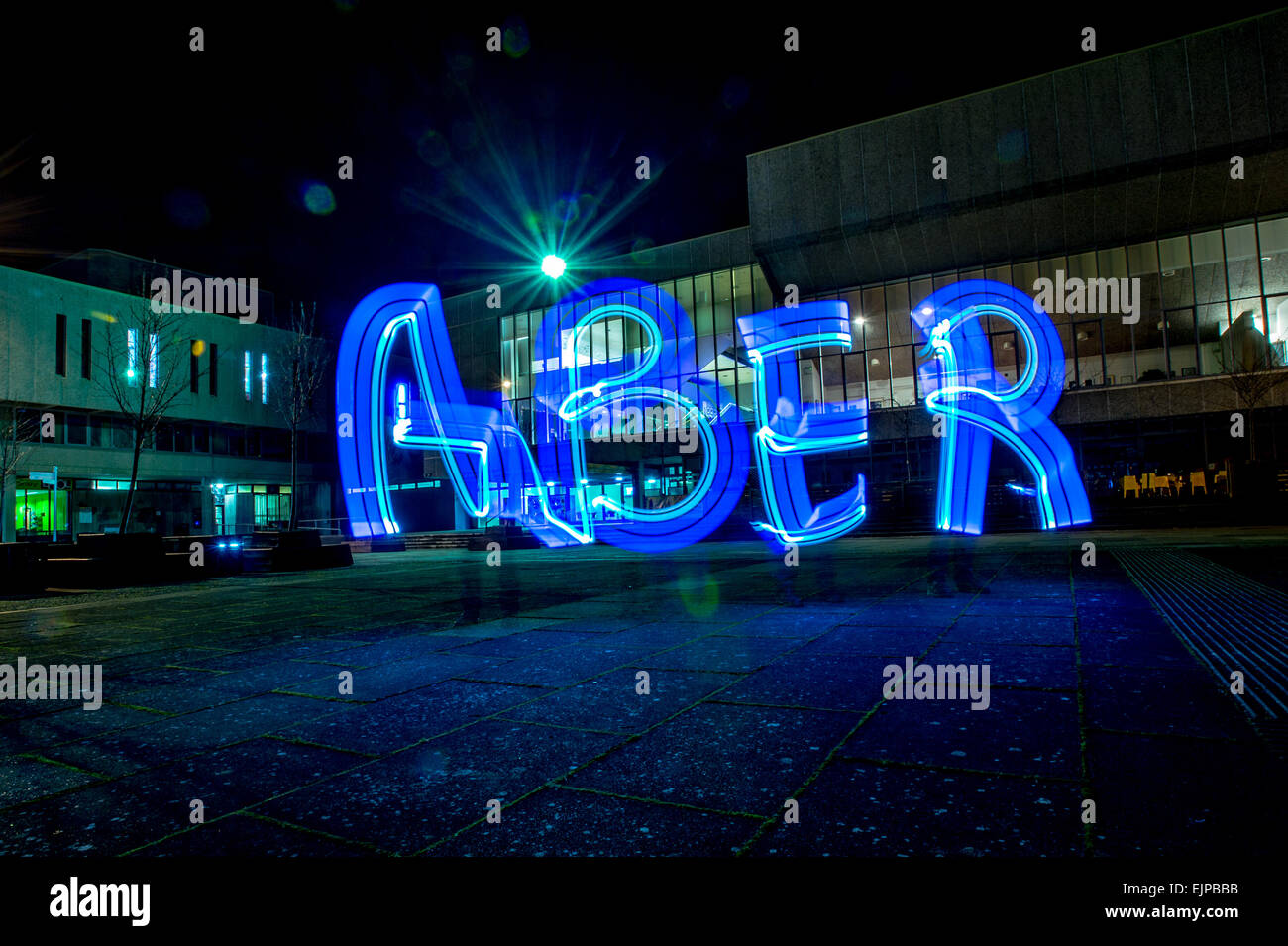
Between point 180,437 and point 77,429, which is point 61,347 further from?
point 180,437

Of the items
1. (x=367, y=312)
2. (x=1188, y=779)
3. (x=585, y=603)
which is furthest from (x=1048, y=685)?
(x=367, y=312)

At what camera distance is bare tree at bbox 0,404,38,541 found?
101ft

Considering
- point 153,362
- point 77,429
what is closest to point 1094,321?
point 153,362

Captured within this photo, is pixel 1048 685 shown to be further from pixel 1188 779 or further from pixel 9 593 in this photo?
pixel 9 593

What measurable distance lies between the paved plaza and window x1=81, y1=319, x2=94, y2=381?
38053 mm

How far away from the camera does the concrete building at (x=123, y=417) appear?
34.7m

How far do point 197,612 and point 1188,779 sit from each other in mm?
10597

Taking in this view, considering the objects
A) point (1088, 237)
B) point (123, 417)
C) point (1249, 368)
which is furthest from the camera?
point (123, 417)

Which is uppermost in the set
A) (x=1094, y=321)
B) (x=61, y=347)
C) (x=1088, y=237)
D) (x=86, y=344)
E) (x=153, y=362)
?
→ (x=1088, y=237)

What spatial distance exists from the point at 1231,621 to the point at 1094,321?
30.3m

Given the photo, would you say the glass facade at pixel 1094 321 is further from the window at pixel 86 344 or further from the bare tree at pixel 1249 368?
the window at pixel 86 344

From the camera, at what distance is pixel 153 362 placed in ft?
128

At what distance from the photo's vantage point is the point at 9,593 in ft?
43.2

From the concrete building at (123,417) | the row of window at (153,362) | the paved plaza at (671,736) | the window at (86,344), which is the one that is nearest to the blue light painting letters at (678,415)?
the row of window at (153,362)
